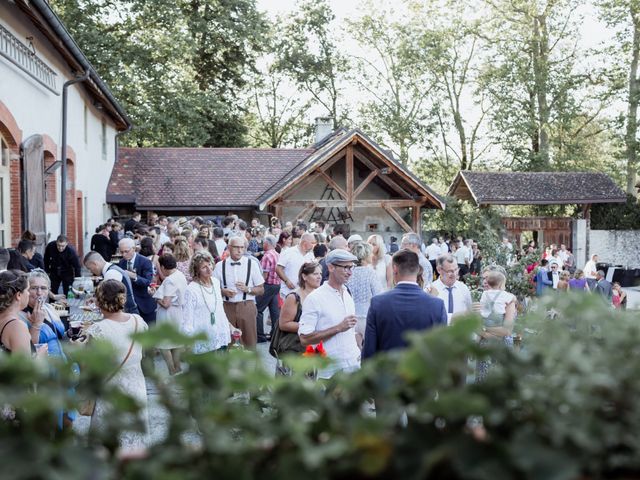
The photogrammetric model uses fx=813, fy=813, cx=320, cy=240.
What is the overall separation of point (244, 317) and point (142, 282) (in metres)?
1.38

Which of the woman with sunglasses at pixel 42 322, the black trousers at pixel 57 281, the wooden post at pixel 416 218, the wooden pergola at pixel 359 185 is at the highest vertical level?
the wooden pergola at pixel 359 185

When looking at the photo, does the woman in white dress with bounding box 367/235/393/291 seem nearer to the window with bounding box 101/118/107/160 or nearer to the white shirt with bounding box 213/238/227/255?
the white shirt with bounding box 213/238/227/255

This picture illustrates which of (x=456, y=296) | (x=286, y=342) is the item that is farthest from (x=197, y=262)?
(x=456, y=296)

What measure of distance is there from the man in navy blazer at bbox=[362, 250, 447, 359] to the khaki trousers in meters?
4.04

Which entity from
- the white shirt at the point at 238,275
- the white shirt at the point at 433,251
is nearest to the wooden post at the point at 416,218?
the white shirt at the point at 433,251

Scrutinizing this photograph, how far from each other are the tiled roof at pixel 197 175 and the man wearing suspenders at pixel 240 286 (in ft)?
65.3

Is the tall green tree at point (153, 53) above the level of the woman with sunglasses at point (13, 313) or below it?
above

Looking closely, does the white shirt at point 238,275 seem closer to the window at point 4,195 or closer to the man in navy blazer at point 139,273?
the man in navy blazer at point 139,273

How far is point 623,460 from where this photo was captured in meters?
1.50

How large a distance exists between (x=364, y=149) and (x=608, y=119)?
19.0 m

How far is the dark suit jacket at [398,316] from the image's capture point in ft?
18.1

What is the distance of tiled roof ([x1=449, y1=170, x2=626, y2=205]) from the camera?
35.3 m

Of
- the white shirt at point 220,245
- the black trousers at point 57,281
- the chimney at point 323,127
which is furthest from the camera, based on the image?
the chimney at point 323,127

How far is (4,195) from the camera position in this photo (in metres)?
13.2
